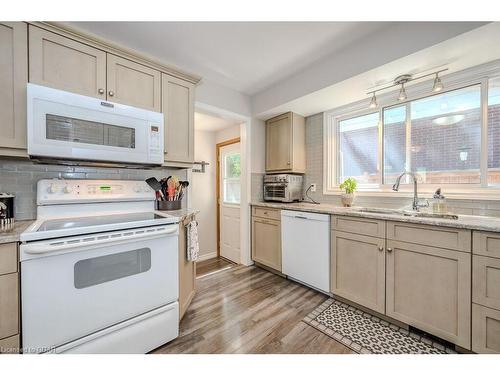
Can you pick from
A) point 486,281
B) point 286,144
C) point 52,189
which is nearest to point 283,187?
point 286,144

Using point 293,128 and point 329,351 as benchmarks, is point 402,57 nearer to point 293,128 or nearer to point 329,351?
point 293,128

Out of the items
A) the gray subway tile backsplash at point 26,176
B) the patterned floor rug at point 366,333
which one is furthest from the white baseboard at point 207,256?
the gray subway tile backsplash at point 26,176

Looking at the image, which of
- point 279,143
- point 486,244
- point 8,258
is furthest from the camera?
point 279,143

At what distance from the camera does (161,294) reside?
1.45 m

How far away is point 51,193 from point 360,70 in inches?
107

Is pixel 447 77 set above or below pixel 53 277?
above

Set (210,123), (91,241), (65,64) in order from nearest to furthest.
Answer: (91,241), (65,64), (210,123)

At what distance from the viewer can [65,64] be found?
1428mm

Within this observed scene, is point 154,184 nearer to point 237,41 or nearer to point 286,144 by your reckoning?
point 237,41

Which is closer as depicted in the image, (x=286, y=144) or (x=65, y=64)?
(x=65, y=64)

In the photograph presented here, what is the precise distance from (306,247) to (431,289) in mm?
1050

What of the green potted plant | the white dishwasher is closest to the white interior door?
the white dishwasher

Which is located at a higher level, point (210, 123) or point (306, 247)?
point (210, 123)
